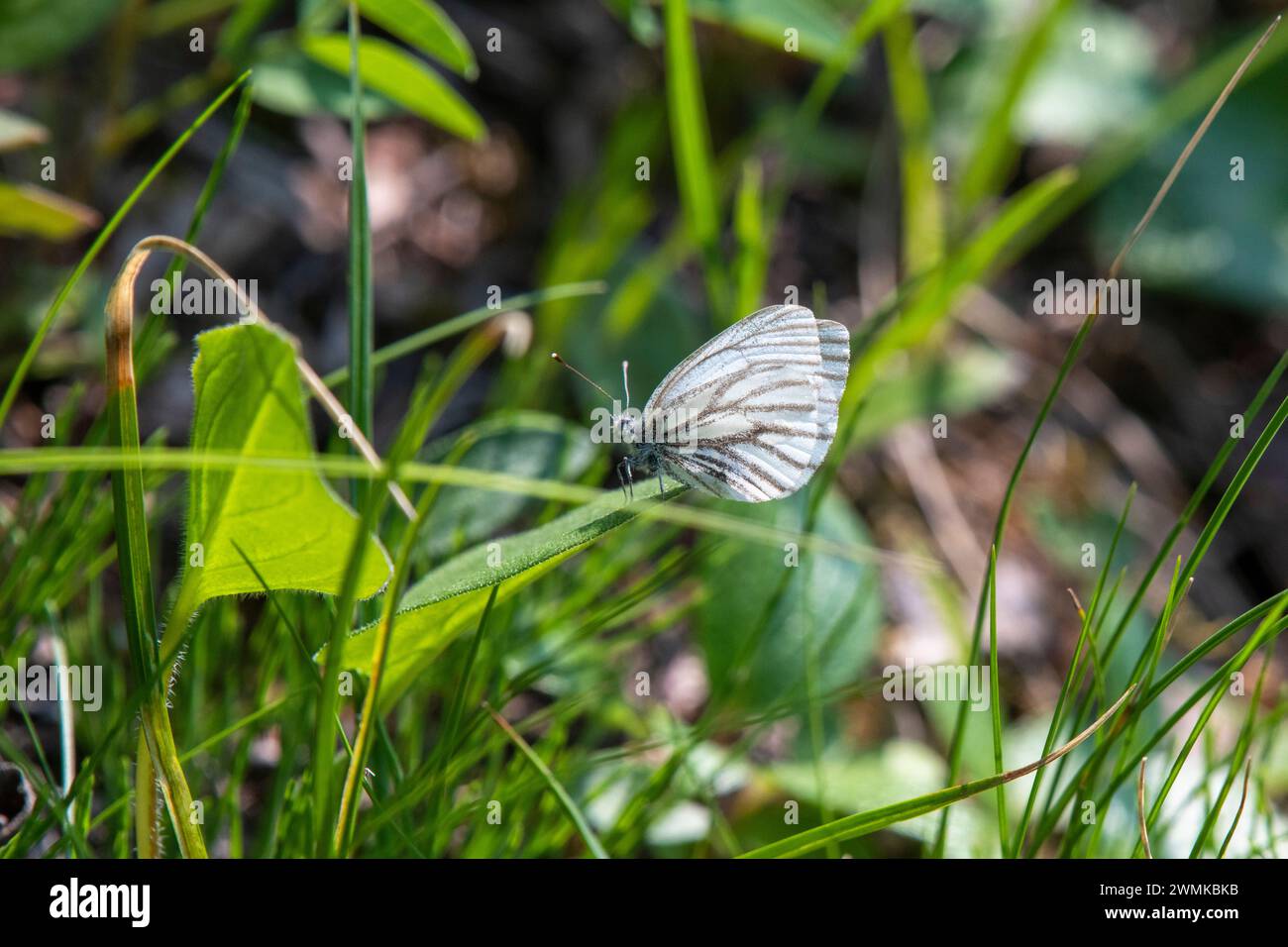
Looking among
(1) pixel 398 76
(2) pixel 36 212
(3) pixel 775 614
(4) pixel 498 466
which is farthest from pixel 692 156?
(2) pixel 36 212

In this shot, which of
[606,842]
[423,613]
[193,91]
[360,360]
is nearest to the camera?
[423,613]

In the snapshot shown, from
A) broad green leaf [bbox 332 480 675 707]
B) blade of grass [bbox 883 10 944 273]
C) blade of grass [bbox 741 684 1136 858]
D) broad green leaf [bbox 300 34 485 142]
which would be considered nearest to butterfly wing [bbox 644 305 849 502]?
broad green leaf [bbox 332 480 675 707]

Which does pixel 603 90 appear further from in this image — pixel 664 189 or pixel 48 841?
pixel 48 841

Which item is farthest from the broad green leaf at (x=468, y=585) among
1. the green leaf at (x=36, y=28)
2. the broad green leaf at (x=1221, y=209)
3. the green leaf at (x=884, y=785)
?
the broad green leaf at (x=1221, y=209)

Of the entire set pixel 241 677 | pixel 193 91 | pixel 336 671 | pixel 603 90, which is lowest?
pixel 336 671

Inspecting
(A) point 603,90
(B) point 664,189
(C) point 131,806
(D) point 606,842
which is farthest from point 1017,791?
(A) point 603,90

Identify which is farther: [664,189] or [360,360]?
[664,189]

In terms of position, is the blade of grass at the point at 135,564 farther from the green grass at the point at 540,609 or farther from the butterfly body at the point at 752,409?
the butterfly body at the point at 752,409
